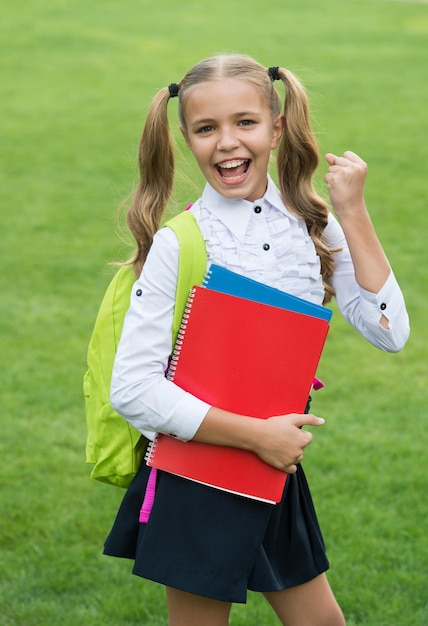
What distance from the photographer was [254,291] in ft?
7.81

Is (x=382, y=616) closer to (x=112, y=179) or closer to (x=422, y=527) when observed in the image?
(x=422, y=527)

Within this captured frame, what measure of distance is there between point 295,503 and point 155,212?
74 centimetres

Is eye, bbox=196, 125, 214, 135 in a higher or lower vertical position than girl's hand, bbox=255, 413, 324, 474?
higher

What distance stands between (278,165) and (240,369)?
23.2 inches

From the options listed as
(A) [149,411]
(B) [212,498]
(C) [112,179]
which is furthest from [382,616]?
(C) [112,179]

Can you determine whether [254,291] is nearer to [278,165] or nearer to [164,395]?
[164,395]

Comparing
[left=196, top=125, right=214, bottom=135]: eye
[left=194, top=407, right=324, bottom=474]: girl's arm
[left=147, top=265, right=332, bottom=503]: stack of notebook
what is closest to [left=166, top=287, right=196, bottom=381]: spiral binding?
[left=147, top=265, right=332, bottom=503]: stack of notebook

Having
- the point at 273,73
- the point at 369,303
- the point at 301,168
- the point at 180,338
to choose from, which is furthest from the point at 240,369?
the point at 273,73

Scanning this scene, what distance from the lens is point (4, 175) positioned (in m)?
9.32

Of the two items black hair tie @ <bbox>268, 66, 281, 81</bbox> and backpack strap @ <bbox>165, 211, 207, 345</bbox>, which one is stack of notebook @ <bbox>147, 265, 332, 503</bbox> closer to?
backpack strap @ <bbox>165, 211, 207, 345</bbox>

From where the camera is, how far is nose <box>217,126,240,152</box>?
2436 mm

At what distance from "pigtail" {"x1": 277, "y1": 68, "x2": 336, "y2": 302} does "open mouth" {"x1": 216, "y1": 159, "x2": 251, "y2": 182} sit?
184mm

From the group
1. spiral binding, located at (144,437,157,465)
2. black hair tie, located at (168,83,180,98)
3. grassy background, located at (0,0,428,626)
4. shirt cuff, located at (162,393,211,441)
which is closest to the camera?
shirt cuff, located at (162,393,211,441)

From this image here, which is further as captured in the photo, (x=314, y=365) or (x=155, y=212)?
(x=155, y=212)
